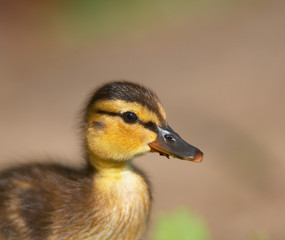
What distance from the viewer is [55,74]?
299 inches

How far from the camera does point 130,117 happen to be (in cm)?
304

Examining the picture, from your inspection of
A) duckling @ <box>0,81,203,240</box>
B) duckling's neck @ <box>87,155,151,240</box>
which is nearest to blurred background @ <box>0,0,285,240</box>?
duckling's neck @ <box>87,155,151,240</box>

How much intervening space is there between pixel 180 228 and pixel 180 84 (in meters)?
3.65

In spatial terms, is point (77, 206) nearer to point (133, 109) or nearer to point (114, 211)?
point (114, 211)

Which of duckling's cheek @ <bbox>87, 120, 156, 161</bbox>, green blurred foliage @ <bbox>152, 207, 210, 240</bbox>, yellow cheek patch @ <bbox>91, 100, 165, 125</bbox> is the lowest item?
green blurred foliage @ <bbox>152, 207, 210, 240</bbox>

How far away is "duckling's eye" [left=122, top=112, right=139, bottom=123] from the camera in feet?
9.95

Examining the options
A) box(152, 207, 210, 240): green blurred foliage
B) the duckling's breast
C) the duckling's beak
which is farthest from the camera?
box(152, 207, 210, 240): green blurred foliage

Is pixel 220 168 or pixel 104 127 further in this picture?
pixel 220 168

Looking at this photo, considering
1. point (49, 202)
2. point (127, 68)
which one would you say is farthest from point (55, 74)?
point (49, 202)

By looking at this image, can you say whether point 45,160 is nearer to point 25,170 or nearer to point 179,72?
point 25,170

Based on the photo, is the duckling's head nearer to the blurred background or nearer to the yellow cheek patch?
the yellow cheek patch

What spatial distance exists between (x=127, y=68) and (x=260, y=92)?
5.75 ft

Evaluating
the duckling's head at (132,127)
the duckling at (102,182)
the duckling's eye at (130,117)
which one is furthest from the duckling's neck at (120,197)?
the duckling's eye at (130,117)

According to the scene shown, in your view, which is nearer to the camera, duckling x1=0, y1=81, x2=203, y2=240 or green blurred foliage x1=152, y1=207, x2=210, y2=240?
duckling x1=0, y1=81, x2=203, y2=240
